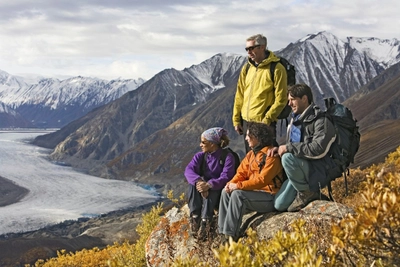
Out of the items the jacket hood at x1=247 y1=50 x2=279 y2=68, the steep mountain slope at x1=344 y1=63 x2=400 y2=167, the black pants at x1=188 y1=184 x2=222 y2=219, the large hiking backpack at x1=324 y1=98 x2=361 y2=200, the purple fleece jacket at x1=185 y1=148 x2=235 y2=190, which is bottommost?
the steep mountain slope at x1=344 y1=63 x2=400 y2=167

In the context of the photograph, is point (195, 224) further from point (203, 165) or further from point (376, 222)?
point (376, 222)

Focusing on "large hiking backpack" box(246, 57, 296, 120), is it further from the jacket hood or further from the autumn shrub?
the autumn shrub

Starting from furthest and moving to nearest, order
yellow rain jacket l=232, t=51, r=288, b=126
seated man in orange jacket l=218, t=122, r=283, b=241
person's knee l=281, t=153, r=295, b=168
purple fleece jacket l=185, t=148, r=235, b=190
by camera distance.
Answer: yellow rain jacket l=232, t=51, r=288, b=126, purple fleece jacket l=185, t=148, r=235, b=190, seated man in orange jacket l=218, t=122, r=283, b=241, person's knee l=281, t=153, r=295, b=168

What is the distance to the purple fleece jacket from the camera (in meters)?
8.68

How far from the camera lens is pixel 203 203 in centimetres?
871

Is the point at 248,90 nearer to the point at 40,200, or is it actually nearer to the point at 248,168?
the point at 248,168

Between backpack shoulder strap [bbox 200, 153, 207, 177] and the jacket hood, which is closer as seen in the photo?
the jacket hood

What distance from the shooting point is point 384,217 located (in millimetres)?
3469

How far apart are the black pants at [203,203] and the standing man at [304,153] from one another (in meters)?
1.25

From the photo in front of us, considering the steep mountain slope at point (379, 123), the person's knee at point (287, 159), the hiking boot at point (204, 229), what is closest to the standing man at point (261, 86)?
the person's knee at point (287, 159)

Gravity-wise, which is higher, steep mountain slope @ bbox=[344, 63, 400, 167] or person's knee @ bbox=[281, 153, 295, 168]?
person's knee @ bbox=[281, 153, 295, 168]

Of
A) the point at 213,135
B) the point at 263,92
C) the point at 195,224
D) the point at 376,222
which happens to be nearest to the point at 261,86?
the point at 263,92

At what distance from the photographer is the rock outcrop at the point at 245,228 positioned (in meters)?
6.38

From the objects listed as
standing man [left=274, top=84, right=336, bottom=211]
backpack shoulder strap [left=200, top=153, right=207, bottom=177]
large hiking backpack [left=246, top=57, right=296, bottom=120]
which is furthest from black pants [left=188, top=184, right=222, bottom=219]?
large hiking backpack [left=246, top=57, right=296, bottom=120]
